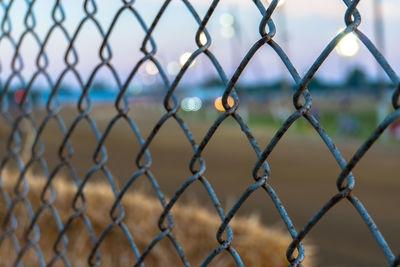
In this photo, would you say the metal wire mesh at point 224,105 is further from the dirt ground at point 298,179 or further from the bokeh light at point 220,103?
the dirt ground at point 298,179

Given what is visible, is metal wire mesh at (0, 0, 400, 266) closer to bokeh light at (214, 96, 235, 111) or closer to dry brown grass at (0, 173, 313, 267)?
bokeh light at (214, 96, 235, 111)

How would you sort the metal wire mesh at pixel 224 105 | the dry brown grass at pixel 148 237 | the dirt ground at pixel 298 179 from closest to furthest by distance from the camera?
the metal wire mesh at pixel 224 105, the dry brown grass at pixel 148 237, the dirt ground at pixel 298 179

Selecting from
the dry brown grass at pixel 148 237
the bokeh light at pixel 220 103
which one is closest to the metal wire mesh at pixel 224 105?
the bokeh light at pixel 220 103

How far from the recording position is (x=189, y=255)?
290 cm

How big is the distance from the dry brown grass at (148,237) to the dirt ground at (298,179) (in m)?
1.32

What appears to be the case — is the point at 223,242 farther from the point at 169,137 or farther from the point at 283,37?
the point at 283,37

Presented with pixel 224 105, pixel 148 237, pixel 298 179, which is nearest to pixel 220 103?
pixel 298 179

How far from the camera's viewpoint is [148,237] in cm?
306

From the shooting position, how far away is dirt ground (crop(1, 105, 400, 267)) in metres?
4.84

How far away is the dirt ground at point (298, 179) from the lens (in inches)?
190

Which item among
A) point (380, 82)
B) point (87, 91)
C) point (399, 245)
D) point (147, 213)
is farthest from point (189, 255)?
point (380, 82)

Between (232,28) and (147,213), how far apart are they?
23.0 meters

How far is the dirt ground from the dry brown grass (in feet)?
4.34

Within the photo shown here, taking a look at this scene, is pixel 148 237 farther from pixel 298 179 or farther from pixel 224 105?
pixel 298 179
